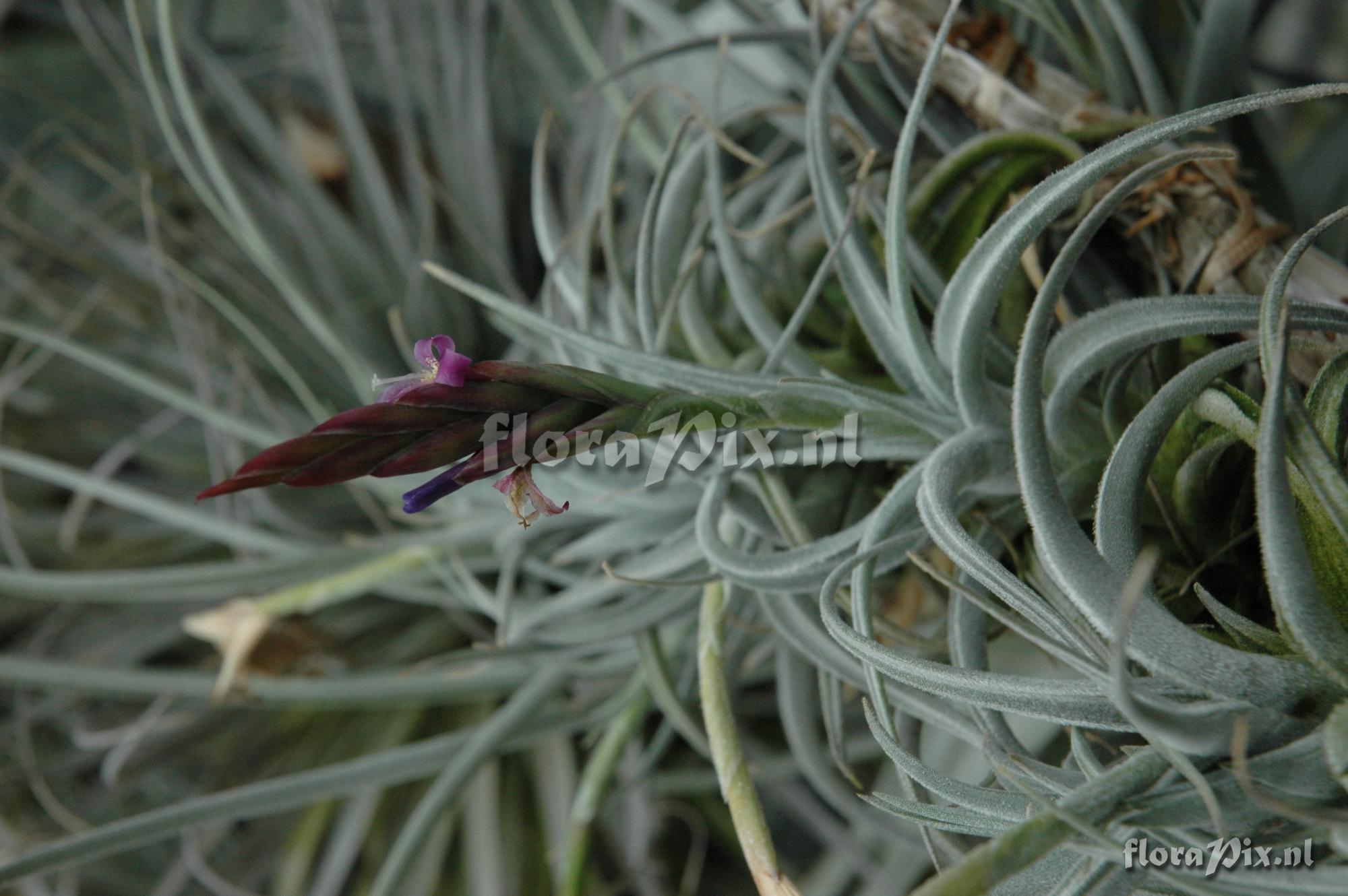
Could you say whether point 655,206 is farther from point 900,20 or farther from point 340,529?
point 340,529

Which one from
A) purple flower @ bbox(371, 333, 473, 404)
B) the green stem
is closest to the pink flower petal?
purple flower @ bbox(371, 333, 473, 404)

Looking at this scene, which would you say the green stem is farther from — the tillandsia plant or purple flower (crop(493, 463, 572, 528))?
purple flower (crop(493, 463, 572, 528))

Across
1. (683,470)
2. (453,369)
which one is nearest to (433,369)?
(453,369)

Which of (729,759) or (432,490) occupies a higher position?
(432,490)

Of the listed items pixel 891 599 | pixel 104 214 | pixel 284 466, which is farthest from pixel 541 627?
pixel 104 214

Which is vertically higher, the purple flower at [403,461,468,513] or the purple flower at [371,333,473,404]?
the purple flower at [371,333,473,404]

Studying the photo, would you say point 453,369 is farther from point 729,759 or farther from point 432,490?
point 729,759

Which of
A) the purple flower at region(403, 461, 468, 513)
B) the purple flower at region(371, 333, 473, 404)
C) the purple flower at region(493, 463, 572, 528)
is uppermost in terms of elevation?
the purple flower at region(371, 333, 473, 404)
